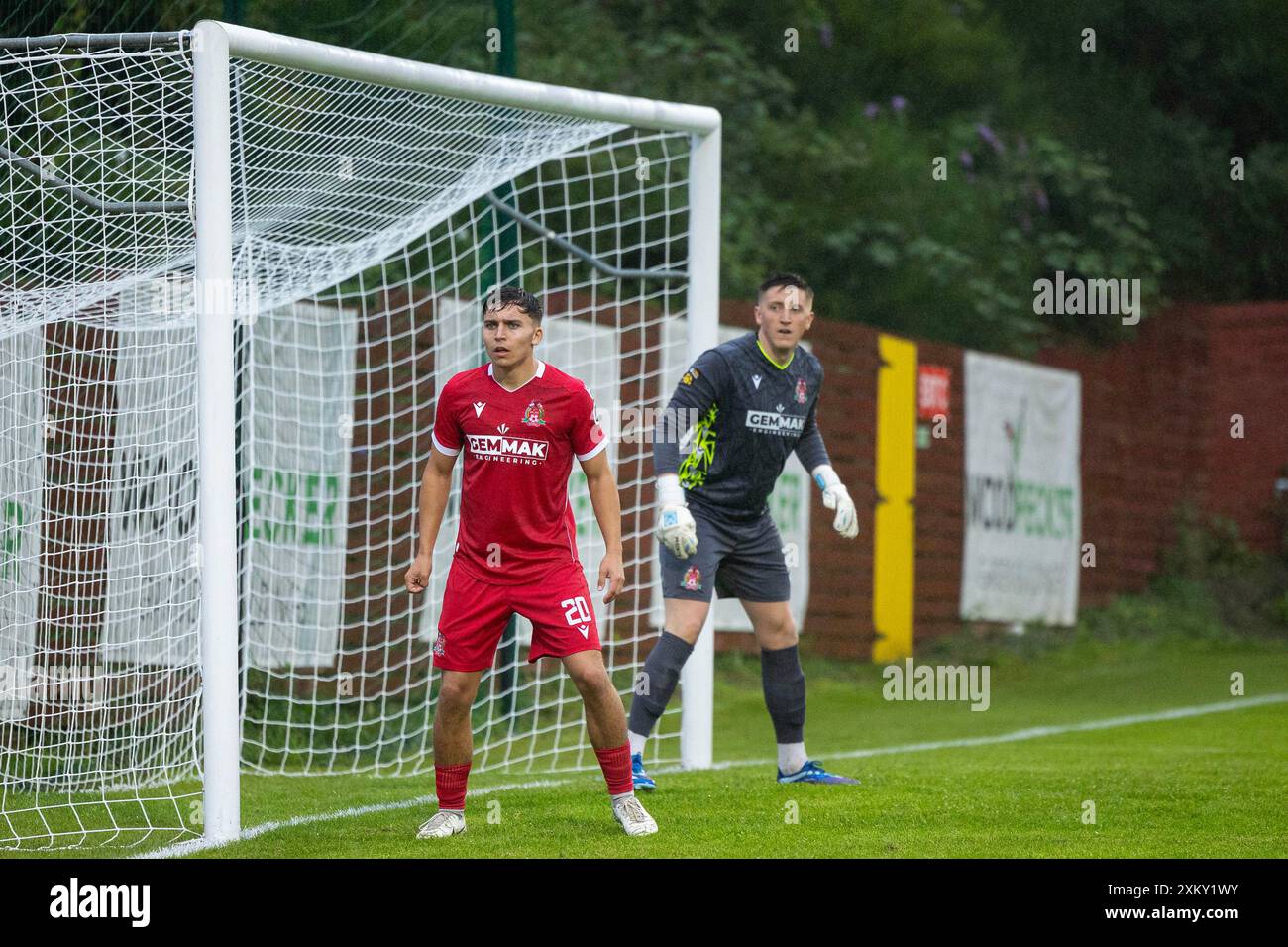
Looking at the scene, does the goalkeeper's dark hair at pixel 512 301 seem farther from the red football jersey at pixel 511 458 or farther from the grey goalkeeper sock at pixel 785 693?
the grey goalkeeper sock at pixel 785 693

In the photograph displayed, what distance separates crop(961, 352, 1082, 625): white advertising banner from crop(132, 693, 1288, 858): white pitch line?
3750mm

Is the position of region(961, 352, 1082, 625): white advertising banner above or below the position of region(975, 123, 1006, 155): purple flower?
below

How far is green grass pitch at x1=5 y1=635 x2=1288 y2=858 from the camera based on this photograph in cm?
531

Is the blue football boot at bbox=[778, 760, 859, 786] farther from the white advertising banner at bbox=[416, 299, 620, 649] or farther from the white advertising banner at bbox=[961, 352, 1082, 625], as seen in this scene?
the white advertising banner at bbox=[961, 352, 1082, 625]

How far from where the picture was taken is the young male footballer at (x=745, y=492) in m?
6.55

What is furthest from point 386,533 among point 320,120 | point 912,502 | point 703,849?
point 912,502

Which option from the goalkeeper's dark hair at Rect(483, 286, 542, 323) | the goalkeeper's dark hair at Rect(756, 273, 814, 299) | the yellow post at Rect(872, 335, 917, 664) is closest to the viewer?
the goalkeeper's dark hair at Rect(483, 286, 542, 323)

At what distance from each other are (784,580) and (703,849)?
6.02 feet

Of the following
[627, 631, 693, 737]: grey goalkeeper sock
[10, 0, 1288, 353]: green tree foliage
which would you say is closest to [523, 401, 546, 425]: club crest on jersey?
[627, 631, 693, 737]: grey goalkeeper sock

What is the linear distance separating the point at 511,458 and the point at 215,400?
1.05m

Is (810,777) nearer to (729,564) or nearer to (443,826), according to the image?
(729,564)

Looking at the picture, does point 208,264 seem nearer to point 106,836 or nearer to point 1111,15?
point 106,836

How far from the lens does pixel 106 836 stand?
5.86 metres

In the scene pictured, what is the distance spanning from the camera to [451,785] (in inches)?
218
